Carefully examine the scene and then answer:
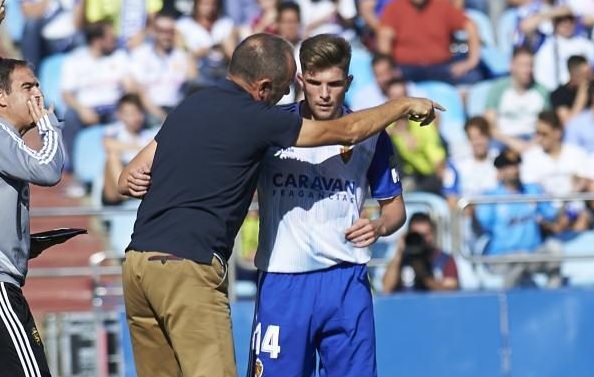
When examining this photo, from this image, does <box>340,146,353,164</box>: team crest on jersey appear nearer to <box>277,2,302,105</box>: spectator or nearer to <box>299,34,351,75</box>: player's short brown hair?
<box>299,34,351,75</box>: player's short brown hair

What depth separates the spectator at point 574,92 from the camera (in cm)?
A: 1170

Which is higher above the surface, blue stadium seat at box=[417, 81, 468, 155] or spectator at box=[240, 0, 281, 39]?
spectator at box=[240, 0, 281, 39]

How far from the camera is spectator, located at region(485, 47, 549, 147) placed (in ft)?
38.5

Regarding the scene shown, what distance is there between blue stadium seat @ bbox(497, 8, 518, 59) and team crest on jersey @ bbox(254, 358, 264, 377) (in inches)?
277

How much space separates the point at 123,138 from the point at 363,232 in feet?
21.3

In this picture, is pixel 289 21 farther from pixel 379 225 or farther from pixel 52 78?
pixel 379 225

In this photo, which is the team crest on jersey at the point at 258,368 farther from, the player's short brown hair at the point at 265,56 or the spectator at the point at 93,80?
the spectator at the point at 93,80

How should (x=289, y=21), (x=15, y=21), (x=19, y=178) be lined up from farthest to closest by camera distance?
(x=15, y=21) → (x=289, y=21) → (x=19, y=178)

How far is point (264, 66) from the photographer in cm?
538

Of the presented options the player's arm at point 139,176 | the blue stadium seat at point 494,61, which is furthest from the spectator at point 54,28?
the player's arm at point 139,176

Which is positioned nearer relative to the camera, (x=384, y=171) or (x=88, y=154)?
(x=384, y=171)

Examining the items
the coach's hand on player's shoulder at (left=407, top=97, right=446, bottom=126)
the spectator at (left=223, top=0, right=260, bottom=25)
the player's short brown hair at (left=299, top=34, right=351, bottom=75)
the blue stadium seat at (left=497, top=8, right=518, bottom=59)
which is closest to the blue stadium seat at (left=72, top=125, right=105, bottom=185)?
the spectator at (left=223, top=0, right=260, bottom=25)

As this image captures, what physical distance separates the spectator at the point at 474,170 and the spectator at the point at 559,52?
1.02 meters

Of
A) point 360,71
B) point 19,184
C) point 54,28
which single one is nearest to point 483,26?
point 360,71
